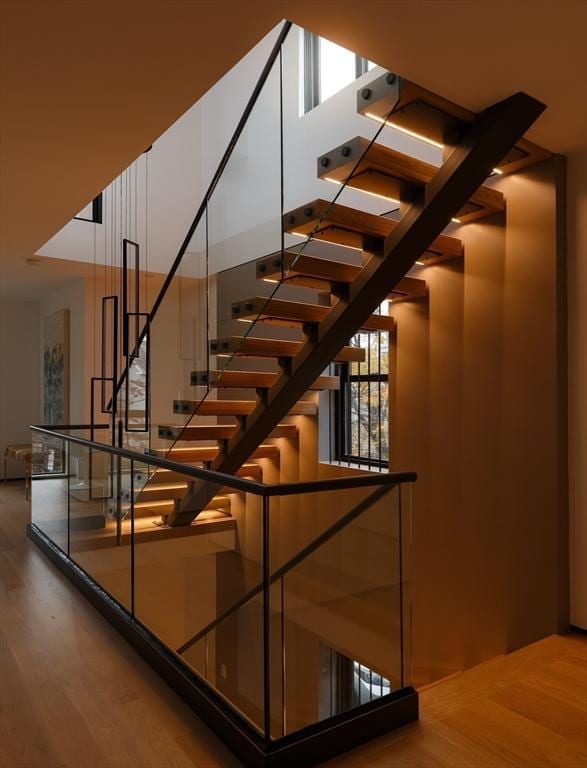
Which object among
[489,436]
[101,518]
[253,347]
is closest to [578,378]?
[489,436]

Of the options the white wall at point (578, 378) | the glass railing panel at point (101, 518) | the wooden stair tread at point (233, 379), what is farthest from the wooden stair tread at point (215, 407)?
the white wall at point (578, 378)

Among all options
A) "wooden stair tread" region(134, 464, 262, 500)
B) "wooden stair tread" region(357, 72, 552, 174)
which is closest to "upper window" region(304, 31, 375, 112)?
"wooden stair tread" region(357, 72, 552, 174)

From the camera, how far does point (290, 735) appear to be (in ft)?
7.18

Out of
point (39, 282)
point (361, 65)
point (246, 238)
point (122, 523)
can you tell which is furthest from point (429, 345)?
point (39, 282)

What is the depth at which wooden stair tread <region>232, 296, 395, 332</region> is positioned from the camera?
342 cm

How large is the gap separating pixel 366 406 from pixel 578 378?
7.25ft

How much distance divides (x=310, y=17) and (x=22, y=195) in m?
3.06

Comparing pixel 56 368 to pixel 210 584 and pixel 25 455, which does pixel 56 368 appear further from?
pixel 210 584

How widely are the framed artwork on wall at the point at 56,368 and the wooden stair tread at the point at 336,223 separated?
5925mm

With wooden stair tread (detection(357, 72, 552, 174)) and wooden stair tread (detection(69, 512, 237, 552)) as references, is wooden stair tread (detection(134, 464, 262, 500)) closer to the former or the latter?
wooden stair tread (detection(69, 512, 237, 552))

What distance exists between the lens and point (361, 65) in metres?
3.29

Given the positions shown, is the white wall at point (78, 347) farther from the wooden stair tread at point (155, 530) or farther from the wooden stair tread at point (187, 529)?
the wooden stair tread at point (187, 529)

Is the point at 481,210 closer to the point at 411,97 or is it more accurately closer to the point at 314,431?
the point at 411,97

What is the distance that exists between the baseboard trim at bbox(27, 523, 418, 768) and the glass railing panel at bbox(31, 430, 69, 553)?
2088 millimetres
